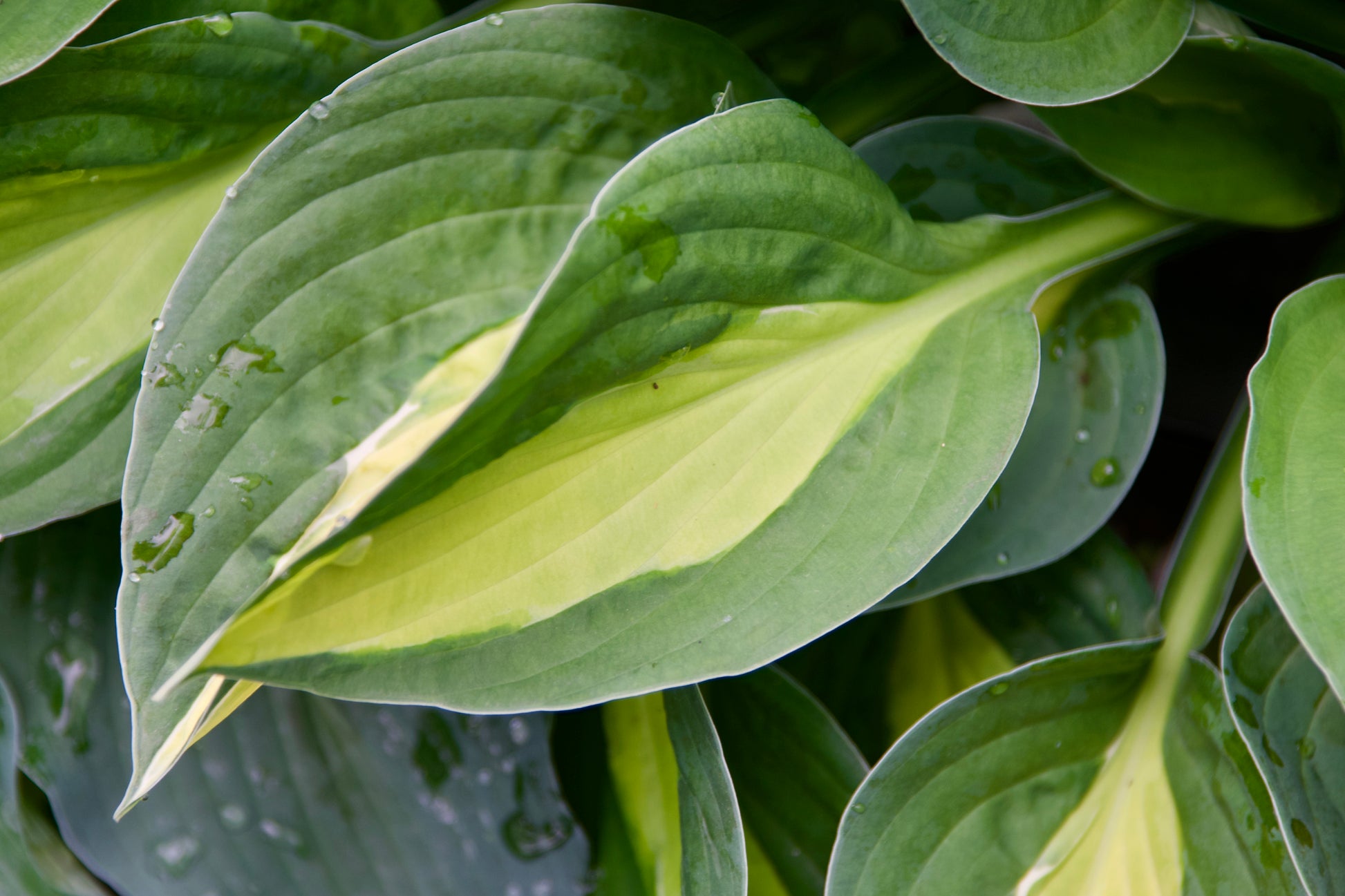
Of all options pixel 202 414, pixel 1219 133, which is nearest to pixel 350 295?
pixel 202 414

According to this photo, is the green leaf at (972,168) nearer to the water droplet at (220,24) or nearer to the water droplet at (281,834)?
the water droplet at (220,24)

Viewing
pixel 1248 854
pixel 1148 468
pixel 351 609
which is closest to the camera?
pixel 351 609

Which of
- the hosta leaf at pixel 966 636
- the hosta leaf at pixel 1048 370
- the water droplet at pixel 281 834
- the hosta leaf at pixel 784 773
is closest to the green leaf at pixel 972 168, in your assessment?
the hosta leaf at pixel 1048 370

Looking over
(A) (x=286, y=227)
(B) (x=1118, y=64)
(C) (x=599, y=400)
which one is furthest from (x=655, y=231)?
(B) (x=1118, y=64)

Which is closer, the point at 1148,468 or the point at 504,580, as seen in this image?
the point at 504,580

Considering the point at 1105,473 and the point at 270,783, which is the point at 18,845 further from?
the point at 1105,473

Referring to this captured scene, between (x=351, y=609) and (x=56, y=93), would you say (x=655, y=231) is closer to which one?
(x=351, y=609)
